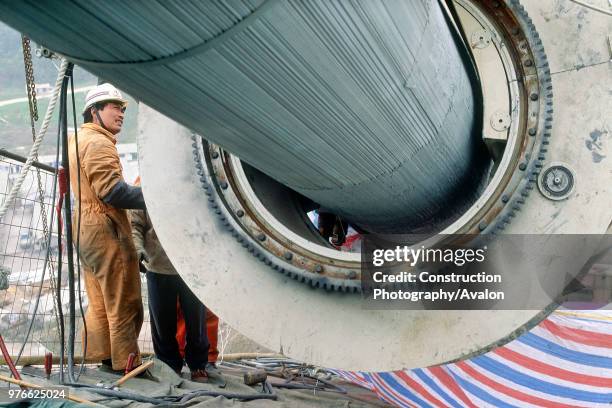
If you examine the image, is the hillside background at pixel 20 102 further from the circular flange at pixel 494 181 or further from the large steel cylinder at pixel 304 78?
the large steel cylinder at pixel 304 78

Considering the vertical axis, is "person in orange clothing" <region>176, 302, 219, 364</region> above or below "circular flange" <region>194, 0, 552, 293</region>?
below

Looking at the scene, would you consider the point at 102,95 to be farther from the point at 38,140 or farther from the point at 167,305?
the point at 38,140

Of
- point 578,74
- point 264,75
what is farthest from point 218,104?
point 578,74

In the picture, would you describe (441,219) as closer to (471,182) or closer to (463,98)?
(471,182)

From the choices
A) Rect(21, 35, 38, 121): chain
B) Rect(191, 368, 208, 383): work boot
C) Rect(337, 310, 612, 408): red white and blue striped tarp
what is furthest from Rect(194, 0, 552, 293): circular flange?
Rect(191, 368, 208, 383): work boot

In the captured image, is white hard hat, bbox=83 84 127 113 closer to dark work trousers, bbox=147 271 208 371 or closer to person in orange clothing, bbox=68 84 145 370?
person in orange clothing, bbox=68 84 145 370

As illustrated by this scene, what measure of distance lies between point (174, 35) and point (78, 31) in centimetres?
15

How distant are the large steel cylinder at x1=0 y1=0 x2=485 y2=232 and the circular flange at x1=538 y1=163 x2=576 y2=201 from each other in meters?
0.31

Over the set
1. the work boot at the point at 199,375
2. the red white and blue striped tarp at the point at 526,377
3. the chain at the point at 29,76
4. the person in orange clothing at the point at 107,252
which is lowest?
the work boot at the point at 199,375

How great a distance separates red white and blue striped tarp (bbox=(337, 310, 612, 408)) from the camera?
367 cm

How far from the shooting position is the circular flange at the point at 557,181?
2.23 metres

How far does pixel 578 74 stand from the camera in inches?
88.8

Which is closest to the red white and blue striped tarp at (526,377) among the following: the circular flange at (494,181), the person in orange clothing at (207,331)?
the person in orange clothing at (207,331)

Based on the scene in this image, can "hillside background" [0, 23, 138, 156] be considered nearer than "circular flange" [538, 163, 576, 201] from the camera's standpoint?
No
